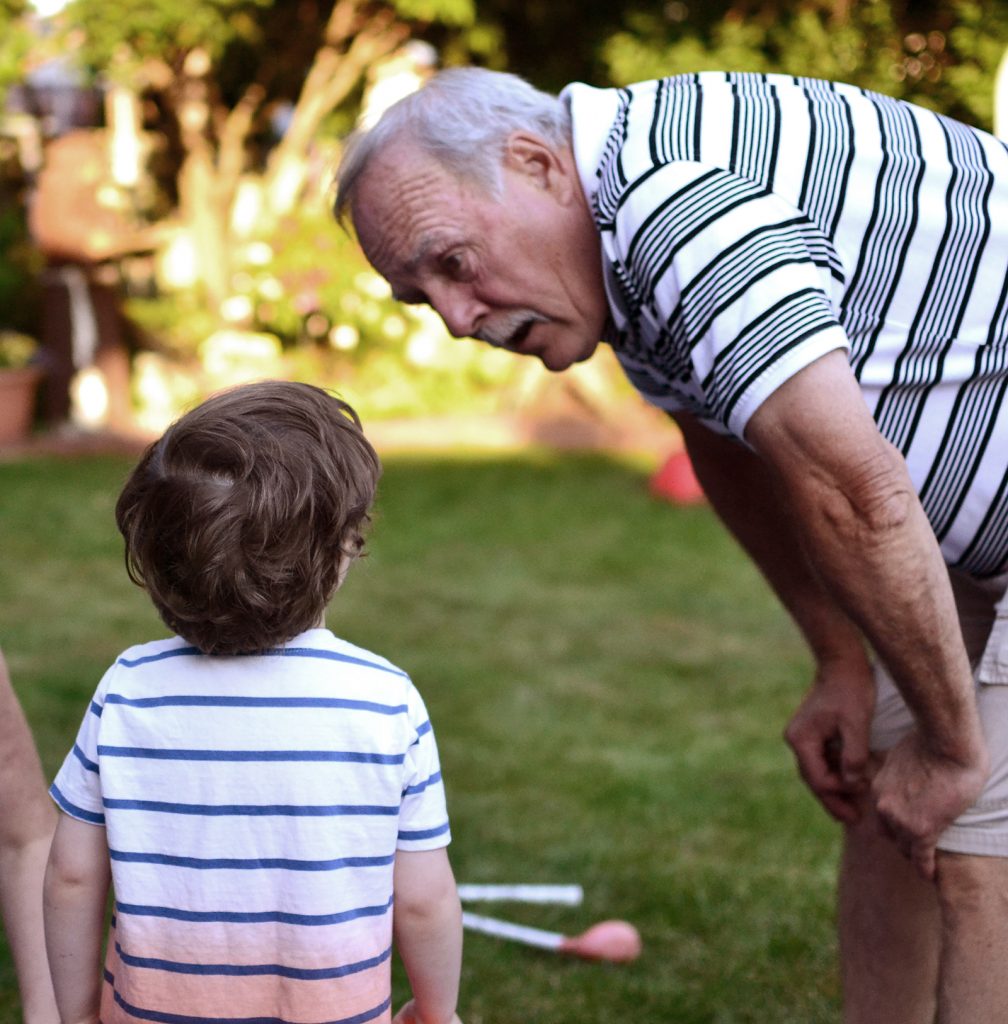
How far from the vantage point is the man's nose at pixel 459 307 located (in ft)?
6.28

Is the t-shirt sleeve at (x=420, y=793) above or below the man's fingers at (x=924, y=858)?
above

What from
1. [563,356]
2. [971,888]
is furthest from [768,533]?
[971,888]

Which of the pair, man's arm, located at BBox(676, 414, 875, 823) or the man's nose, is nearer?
the man's nose

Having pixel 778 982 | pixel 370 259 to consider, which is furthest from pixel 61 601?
pixel 370 259

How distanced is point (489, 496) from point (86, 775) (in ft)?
19.6

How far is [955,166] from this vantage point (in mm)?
1781

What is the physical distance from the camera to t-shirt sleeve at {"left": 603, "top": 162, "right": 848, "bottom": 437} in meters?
1.56

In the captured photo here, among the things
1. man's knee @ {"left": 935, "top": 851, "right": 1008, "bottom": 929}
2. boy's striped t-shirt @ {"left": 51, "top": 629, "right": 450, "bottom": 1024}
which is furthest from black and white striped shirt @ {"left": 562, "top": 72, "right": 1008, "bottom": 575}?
boy's striped t-shirt @ {"left": 51, "top": 629, "right": 450, "bottom": 1024}

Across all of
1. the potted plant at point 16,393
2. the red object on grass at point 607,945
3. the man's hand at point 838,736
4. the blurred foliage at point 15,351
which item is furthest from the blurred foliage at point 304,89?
the man's hand at point 838,736

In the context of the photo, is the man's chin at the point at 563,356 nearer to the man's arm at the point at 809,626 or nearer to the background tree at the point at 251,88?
the man's arm at the point at 809,626

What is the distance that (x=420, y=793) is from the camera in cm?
151

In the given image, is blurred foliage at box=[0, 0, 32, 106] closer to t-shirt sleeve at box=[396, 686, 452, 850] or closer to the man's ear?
the man's ear

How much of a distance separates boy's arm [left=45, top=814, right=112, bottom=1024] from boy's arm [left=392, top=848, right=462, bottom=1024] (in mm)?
329

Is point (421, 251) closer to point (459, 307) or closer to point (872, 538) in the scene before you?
point (459, 307)
